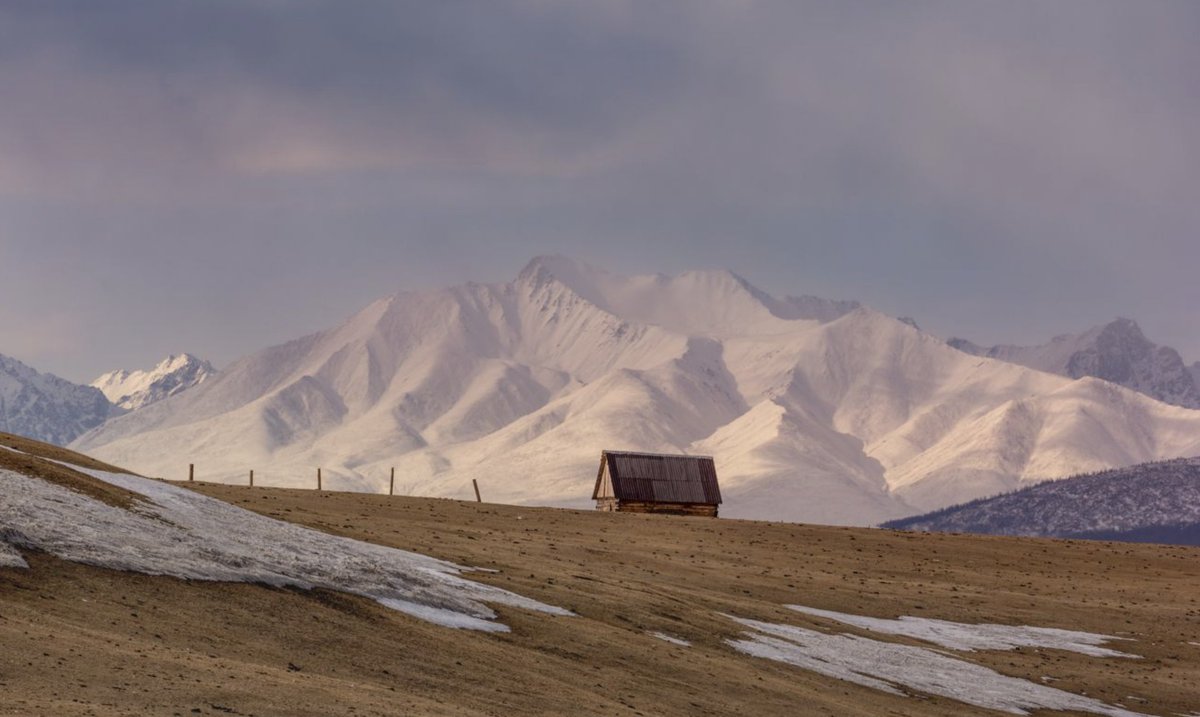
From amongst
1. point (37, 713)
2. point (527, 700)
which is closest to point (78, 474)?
point (527, 700)

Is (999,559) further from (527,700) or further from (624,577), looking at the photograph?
(527,700)

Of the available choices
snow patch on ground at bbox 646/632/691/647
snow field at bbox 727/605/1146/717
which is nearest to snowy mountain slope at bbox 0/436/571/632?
snow patch on ground at bbox 646/632/691/647

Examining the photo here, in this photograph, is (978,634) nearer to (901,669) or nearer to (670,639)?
(901,669)

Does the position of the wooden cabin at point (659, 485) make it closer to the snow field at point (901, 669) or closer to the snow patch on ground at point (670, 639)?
the snow field at point (901, 669)

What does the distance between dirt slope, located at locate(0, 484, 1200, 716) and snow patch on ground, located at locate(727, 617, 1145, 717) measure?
1.52 m

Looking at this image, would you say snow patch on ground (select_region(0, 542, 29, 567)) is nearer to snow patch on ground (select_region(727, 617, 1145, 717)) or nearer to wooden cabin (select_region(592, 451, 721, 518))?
snow patch on ground (select_region(727, 617, 1145, 717))

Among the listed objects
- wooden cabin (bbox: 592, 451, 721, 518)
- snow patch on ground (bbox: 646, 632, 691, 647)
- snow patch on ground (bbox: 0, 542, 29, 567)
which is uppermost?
wooden cabin (bbox: 592, 451, 721, 518)

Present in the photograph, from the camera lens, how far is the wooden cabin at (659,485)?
13588cm

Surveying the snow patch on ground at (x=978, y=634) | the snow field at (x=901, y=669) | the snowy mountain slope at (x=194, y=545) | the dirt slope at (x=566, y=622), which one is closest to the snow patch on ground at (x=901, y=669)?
the snow field at (x=901, y=669)

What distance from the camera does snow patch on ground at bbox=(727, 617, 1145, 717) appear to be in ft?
188

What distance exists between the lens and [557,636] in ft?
169

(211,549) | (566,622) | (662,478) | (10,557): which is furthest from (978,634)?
(662,478)

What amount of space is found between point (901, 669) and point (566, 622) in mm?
15252

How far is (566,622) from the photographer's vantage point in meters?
54.1
